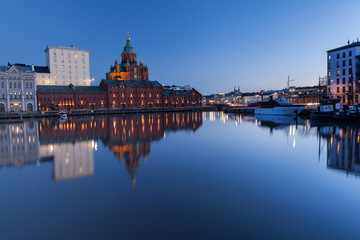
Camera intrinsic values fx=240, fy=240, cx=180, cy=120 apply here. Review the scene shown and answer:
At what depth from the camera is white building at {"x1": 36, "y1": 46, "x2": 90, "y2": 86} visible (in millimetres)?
91562

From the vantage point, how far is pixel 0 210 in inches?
325

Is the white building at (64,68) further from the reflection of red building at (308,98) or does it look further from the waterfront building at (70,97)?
the reflection of red building at (308,98)

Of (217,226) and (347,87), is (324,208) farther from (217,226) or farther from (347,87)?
(347,87)

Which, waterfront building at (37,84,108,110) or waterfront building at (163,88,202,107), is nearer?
waterfront building at (37,84,108,110)

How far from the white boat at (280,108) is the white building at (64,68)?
72645 mm

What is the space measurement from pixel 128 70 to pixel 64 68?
82.4ft

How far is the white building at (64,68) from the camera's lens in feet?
300

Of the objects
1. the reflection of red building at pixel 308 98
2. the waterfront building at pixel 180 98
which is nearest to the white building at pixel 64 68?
the waterfront building at pixel 180 98

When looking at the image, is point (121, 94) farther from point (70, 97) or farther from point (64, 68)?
point (64, 68)

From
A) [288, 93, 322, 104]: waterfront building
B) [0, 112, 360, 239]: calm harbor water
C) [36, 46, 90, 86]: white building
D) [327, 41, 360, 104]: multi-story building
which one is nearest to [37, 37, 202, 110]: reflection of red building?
[36, 46, 90, 86]: white building

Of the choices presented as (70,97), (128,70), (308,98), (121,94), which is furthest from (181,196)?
(308,98)

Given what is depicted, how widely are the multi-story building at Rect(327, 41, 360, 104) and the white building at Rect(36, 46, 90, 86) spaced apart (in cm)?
8867

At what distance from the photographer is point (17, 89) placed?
233 ft

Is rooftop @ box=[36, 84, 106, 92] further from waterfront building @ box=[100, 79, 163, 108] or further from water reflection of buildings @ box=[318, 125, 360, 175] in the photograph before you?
water reflection of buildings @ box=[318, 125, 360, 175]
